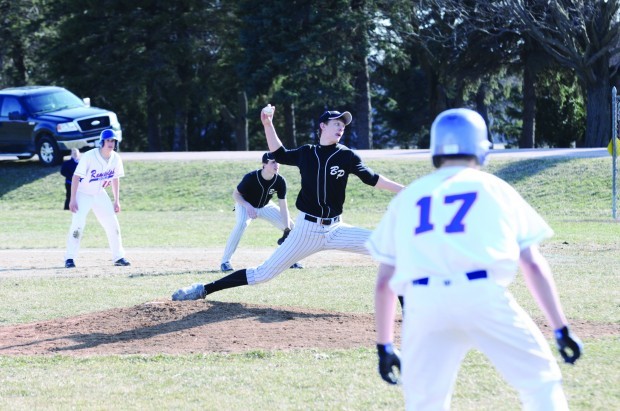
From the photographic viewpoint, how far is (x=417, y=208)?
4199 millimetres

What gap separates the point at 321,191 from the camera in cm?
893

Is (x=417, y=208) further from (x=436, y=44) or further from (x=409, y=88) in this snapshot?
(x=409, y=88)

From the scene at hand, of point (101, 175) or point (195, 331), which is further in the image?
point (101, 175)

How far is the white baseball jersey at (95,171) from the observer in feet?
44.4

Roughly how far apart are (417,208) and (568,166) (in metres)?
22.8

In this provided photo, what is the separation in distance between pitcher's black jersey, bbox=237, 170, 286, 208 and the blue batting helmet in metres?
8.15

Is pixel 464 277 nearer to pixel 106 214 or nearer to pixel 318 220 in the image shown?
pixel 318 220

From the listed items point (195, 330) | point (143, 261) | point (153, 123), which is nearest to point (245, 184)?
point (143, 261)

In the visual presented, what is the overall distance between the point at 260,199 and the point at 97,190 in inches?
101

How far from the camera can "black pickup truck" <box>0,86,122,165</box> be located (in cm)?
2848

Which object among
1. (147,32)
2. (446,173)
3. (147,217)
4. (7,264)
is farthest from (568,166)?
(147,32)

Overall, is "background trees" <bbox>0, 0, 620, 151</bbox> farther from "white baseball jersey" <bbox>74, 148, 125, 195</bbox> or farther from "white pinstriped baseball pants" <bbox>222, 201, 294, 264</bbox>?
"white baseball jersey" <bbox>74, 148, 125, 195</bbox>

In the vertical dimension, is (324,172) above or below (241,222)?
above

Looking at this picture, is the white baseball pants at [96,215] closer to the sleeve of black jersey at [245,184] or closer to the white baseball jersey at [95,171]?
the white baseball jersey at [95,171]
